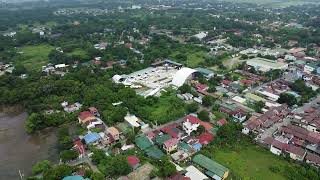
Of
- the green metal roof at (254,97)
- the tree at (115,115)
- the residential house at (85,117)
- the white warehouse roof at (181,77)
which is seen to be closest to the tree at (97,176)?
the tree at (115,115)

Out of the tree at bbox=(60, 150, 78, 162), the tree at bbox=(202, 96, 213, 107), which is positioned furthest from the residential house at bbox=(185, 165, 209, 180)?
the tree at bbox=(202, 96, 213, 107)

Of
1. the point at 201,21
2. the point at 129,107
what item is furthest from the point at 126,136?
the point at 201,21

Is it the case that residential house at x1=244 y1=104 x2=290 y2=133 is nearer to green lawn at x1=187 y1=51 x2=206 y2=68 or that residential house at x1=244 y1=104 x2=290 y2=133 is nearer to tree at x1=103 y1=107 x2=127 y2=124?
tree at x1=103 y1=107 x2=127 y2=124

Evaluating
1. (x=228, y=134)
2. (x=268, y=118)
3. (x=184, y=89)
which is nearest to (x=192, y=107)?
(x=184, y=89)

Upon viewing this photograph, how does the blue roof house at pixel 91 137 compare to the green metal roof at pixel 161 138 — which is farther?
the blue roof house at pixel 91 137

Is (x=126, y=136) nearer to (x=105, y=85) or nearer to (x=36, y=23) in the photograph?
(x=105, y=85)

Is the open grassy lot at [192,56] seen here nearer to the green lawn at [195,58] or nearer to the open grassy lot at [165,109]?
the green lawn at [195,58]
